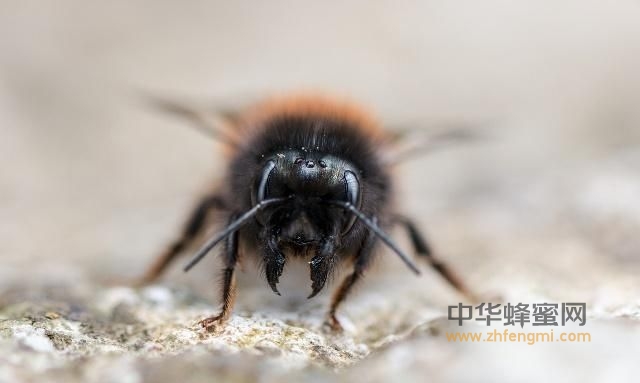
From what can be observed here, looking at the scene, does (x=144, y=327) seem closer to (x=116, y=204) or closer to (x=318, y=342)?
(x=318, y=342)

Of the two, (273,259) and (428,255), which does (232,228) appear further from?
(428,255)

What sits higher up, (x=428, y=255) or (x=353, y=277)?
(x=428, y=255)

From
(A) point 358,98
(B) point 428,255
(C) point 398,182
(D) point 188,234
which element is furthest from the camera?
(A) point 358,98

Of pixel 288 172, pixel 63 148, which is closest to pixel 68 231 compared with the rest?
pixel 63 148

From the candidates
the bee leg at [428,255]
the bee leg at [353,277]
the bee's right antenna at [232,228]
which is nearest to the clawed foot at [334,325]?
the bee leg at [353,277]

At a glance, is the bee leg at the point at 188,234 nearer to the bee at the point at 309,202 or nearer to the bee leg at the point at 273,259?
the bee at the point at 309,202

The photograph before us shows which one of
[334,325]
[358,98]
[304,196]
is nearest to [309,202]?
[304,196]
